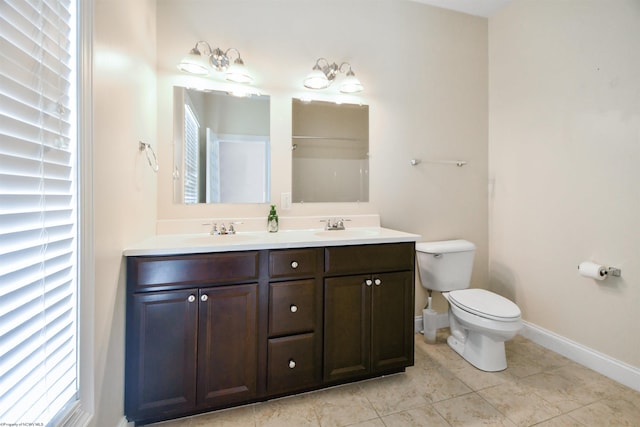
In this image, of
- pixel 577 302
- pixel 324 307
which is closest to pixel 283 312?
pixel 324 307

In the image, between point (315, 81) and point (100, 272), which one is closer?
point (100, 272)

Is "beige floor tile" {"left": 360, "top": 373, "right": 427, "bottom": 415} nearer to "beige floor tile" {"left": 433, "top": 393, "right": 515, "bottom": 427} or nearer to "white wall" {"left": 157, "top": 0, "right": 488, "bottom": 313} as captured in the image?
"beige floor tile" {"left": 433, "top": 393, "right": 515, "bottom": 427}

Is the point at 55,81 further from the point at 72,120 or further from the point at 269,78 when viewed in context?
the point at 269,78

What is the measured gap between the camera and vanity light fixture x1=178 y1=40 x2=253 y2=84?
1.71 m

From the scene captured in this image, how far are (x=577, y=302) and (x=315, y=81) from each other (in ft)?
7.96

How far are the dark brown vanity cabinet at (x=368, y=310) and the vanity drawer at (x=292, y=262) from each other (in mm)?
91

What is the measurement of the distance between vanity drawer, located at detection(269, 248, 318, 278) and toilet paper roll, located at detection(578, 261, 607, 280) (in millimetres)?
1768

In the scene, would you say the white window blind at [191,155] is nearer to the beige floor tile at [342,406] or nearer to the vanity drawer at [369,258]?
the vanity drawer at [369,258]

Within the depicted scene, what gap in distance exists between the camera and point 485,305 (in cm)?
177

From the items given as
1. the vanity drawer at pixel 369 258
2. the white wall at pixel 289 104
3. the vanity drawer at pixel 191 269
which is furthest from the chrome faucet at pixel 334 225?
the vanity drawer at pixel 191 269

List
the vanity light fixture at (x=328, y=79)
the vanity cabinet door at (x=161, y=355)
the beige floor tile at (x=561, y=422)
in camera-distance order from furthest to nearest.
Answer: the vanity light fixture at (x=328, y=79), the beige floor tile at (x=561, y=422), the vanity cabinet door at (x=161, y=355)

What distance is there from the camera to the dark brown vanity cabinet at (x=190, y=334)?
4.07 ft

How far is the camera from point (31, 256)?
0.68 metres

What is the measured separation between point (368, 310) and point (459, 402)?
696 millimetres
